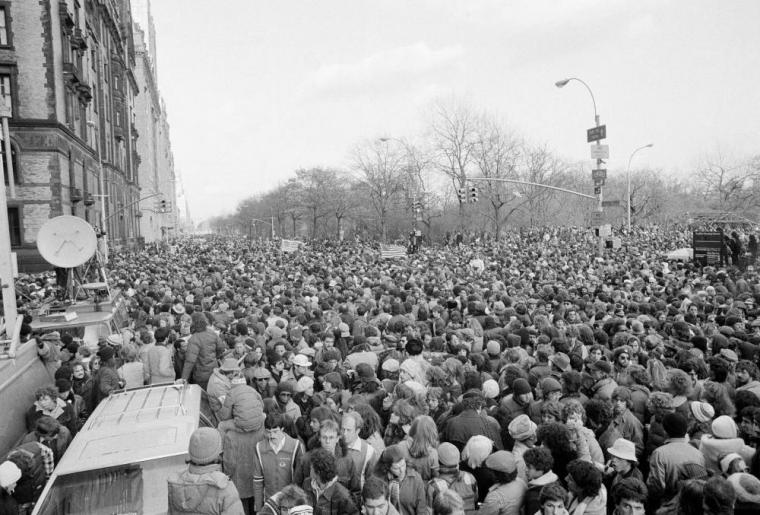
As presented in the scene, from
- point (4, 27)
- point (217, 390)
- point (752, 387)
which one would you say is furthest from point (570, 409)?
Result: point (4, 27)

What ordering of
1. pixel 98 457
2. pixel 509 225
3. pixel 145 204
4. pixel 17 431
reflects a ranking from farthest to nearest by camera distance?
1. pixel 145 204
2. pixel 509 225
3. pixel 17 431
4. pixel 98 457

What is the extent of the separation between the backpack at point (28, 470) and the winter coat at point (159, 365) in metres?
3.21

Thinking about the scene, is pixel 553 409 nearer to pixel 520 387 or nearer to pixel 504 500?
pixel 520 387

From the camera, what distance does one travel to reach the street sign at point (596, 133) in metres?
24.8

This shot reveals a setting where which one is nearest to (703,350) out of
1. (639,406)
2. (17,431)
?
(639,406)

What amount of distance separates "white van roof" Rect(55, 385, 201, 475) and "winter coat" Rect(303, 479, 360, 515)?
1072mm

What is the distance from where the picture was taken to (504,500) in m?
4.25

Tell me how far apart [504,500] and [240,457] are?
2.37 m

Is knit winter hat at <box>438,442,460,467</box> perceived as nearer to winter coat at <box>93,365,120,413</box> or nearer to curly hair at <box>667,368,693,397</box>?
curly hair at <box>667,368,693,397</box>

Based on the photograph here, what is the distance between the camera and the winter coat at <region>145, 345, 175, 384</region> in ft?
27.6

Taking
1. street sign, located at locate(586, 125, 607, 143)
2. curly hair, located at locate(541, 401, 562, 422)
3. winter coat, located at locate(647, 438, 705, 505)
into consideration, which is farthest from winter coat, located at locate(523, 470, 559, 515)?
street sign, located at locate(586, 125, 607, 143)

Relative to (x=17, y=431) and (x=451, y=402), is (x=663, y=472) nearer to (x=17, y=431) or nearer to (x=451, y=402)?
(x=451, y=402)

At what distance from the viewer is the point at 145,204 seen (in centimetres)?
8450

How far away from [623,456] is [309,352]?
5.16 metres
